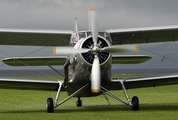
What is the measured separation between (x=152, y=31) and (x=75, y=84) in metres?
3.63

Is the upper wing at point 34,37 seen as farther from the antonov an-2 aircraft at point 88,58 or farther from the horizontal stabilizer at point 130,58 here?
the horizontal stabilizer at point 130,58

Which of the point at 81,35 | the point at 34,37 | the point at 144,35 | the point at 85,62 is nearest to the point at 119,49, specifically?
the point at 85,62

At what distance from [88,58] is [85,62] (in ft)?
0.52

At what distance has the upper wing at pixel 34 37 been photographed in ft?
52.9

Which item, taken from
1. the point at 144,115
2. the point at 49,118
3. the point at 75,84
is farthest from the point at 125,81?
the point at 49,118

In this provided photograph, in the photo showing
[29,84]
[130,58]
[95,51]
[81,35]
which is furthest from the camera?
[130,58]

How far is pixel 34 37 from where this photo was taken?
55.7 feet

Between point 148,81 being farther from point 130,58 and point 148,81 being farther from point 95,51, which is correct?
point 95,51

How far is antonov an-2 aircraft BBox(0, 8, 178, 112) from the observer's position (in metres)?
13.8

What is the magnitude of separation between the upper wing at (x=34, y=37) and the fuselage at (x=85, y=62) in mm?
1536

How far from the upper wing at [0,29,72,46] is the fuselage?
1.54m

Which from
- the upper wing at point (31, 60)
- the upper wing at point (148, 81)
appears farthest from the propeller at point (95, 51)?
the upper wing at point (31, 60)

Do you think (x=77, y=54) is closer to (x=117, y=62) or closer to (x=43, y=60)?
(x=43, y=60)

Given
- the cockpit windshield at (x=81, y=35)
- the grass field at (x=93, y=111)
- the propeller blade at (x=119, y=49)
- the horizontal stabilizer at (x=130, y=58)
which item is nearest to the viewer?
the grass field at (x=93, y=111)
